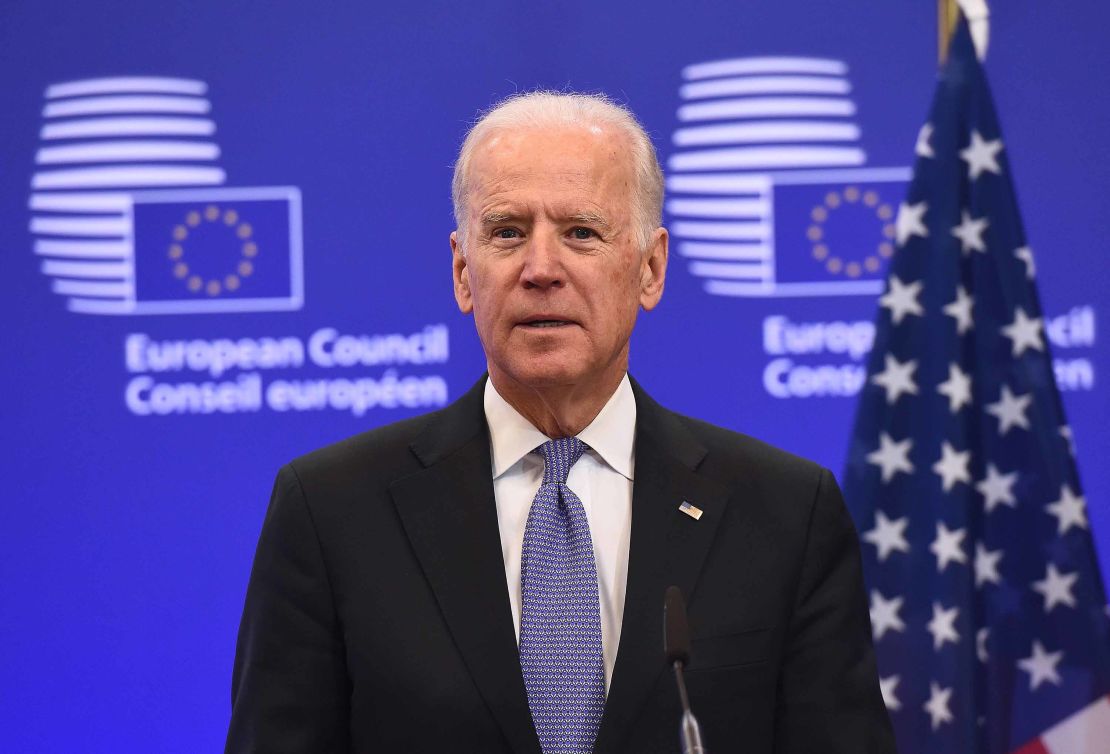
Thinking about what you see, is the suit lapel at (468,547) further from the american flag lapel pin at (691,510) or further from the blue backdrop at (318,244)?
the blue backdrop at (318,244)

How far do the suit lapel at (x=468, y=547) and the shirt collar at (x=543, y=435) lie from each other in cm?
2

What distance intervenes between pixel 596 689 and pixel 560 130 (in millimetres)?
795

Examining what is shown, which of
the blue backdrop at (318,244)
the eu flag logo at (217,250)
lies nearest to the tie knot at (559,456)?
the blue backdrop at (318,244)

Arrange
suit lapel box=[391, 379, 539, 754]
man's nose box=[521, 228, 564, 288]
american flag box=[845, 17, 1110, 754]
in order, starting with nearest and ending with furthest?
suit lapel box=[391, 379, 539, 754] → man's nose box=[521, 228, 564, 288] → american flag box=[845, 17, 1110, 754]

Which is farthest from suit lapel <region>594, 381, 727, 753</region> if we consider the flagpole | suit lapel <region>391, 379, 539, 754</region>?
the flagpole

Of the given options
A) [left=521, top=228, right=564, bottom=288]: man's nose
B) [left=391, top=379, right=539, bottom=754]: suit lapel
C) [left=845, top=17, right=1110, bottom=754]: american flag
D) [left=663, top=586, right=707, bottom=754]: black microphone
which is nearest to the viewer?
[left=663, top=586, right=707, bottom=754]: black microphone

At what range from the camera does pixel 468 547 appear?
70.0 inches

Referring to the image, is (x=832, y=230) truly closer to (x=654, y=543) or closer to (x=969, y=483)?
(x=969, y=483)

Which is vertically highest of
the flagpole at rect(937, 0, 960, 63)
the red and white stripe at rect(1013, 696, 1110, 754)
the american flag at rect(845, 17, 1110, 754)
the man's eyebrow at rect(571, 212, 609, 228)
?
the flagpole at rect(937, 0, 960, 63)

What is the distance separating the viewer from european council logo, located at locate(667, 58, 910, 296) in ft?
11.6

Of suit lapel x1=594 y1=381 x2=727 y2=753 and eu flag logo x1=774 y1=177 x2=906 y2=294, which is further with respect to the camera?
eu flag logo x1=774 y1=177 x2=906 y2=294

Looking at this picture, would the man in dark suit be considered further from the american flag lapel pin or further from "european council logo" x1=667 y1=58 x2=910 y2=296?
"european council logo" x1=667 y1=58 x2=910 y2=296

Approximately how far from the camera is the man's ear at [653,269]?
1.97 metres

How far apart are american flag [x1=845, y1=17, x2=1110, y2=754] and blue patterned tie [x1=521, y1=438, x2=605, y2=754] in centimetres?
190
